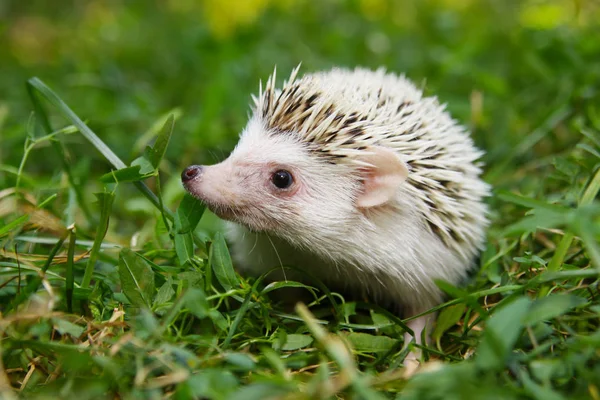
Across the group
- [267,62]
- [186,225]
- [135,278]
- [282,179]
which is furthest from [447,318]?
[267,62]

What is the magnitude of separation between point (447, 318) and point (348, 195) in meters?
0.68

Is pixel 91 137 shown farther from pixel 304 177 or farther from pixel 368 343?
pixel 368 343

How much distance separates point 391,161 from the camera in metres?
2.53

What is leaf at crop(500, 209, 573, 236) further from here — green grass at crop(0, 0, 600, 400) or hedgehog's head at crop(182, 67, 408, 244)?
Result: hedgehog's head at crop(182, 67, 408, 244)

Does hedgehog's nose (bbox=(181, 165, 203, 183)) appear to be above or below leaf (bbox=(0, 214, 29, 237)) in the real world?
above

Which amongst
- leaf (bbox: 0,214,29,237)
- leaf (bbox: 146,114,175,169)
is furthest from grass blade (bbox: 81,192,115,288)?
leaf (bbox: 0,214,29,237)

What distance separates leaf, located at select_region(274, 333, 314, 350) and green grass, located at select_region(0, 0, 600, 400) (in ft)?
0.04

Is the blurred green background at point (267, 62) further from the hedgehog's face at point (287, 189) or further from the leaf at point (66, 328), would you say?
the leaf at point (66, 328)

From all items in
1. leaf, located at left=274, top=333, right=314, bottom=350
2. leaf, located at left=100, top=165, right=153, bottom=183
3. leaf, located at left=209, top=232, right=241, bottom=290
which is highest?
leaf, located at left=100, top=165, right=153, bottom=183

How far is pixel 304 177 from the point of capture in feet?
8.63

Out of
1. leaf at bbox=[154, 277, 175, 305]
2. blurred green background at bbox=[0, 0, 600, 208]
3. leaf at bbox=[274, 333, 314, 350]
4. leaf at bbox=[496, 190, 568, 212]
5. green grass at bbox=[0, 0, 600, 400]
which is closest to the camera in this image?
green grass at bbox=[0, 0, 600, 400]

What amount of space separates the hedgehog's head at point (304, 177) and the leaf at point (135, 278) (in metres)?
0.38

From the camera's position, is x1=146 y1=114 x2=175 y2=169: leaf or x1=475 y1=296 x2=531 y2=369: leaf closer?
x1=475 y1=296 x2=531 y2=369: leaf

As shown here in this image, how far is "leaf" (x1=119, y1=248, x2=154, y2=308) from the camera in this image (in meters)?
2.33
